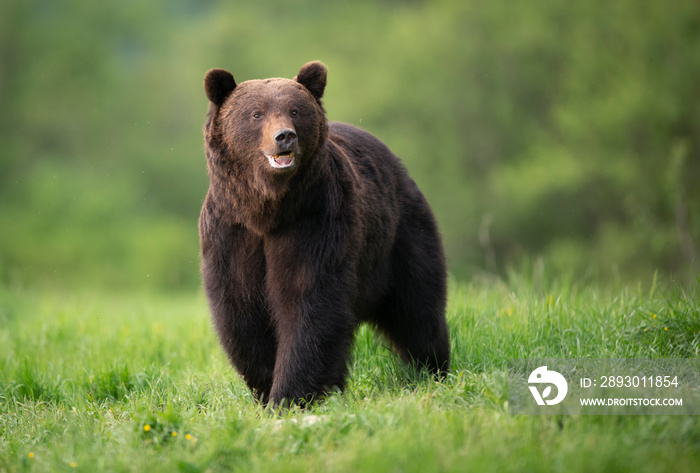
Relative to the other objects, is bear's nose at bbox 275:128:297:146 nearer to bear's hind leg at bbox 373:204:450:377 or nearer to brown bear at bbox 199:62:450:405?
brown bear at bbox 199:62:450:405

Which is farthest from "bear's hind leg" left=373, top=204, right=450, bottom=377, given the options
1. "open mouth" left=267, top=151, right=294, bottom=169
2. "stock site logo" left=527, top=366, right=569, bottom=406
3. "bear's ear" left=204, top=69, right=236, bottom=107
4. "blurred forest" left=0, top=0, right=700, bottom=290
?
"blurred forest" left=0, top=0, right=700, bottom=290

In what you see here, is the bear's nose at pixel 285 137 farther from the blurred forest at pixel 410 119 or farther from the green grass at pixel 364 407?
the blurred forest at pixel 410 119

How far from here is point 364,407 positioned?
4.08 metres

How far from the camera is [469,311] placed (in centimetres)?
634

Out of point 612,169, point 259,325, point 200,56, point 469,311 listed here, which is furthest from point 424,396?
point 200,56

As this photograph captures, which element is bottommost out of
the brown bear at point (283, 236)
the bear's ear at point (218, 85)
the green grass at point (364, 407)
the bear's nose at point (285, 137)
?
the green grass at point (364, 407)

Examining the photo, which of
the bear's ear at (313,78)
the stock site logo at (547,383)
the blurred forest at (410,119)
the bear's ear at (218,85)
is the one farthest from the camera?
the blurred forest at (410,119)

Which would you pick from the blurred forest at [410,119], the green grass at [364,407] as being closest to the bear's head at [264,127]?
the green grass at [364,407]

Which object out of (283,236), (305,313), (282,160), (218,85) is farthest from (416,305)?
(218,85)

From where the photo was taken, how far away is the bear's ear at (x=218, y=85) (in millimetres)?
4703

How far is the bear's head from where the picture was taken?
4.38m

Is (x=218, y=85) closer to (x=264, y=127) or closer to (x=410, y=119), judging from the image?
(x=264, y=127)

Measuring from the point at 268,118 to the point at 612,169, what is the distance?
53.4 ft

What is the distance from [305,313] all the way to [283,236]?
0.49m
